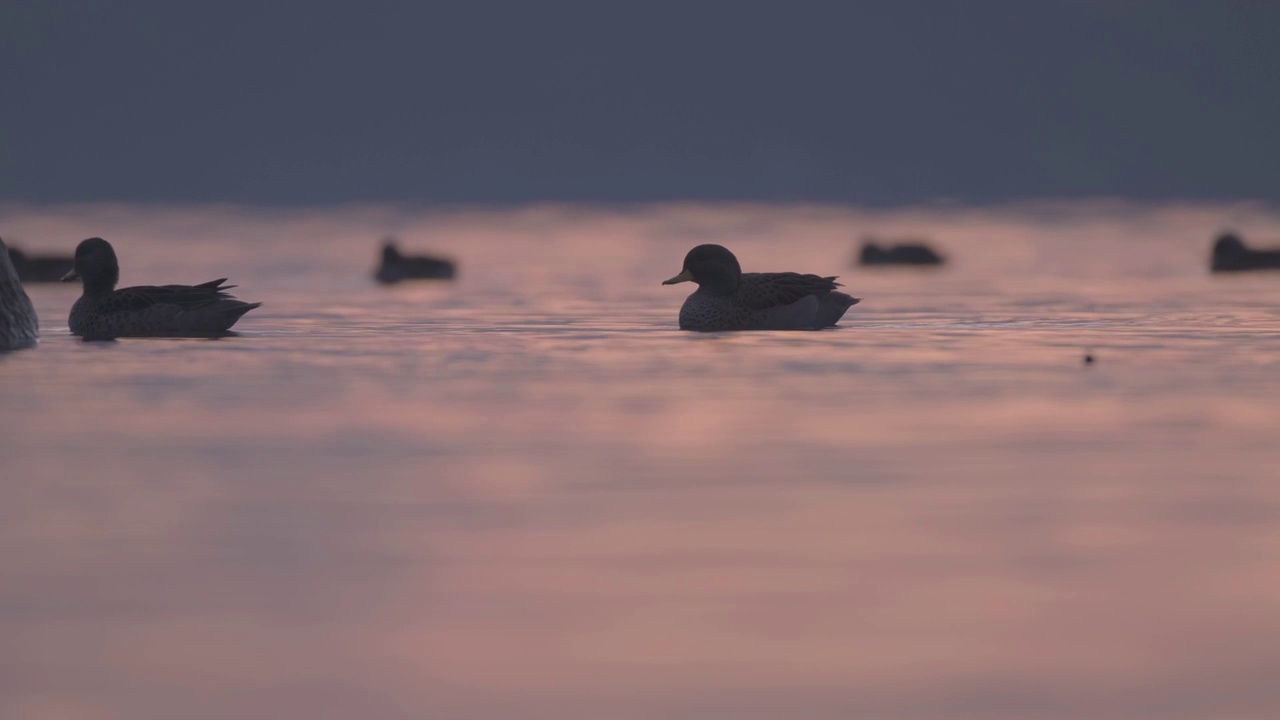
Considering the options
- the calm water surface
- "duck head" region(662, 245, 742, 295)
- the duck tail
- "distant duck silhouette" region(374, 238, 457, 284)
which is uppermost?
"distant duck silhouette" region(374, 238, 457, 284)

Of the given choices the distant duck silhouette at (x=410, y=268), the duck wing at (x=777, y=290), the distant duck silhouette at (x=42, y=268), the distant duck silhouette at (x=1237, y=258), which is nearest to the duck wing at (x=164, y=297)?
the duck wing at (x=777, y=290)

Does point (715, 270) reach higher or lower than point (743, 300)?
higher

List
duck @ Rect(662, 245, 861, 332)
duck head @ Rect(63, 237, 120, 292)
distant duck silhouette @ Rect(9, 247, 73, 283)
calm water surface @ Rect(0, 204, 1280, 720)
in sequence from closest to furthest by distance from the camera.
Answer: calm water surface @ Rect(0, 204, 1280, 720) < duck @ Rect(662, 245, 861, 332) < duck head @ Rect(63, 237, 120, 292) < distant duck silhouette @ Rect(9, 247, 73, 283)

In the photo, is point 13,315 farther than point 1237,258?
No

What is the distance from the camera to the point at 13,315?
2088 cm

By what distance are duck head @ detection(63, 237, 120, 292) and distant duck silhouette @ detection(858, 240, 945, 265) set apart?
81.5 feet

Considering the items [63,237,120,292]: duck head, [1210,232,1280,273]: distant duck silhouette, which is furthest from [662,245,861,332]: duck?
[1210,232,1280,273]: distant duck silhouette

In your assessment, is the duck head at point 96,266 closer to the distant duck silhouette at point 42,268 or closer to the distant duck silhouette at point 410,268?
the distant duck silhouette at point 410,268

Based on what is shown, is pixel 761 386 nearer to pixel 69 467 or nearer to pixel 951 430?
pixel 951 430

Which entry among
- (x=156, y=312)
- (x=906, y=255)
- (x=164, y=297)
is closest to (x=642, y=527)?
(x=156, y=312)

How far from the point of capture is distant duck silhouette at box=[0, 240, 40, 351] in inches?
812

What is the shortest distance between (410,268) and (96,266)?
14.6 meters

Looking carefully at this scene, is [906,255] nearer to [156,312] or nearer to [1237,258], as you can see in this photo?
[1237,258]

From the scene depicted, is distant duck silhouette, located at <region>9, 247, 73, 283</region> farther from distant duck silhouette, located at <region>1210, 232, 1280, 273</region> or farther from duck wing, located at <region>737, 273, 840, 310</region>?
distant duck silhouette, located at <region>1210, 232, 1280, 273</region>
